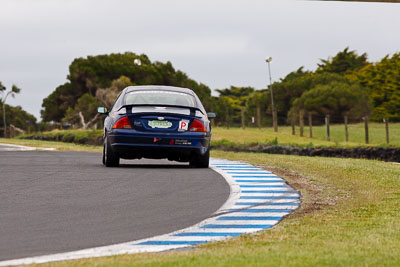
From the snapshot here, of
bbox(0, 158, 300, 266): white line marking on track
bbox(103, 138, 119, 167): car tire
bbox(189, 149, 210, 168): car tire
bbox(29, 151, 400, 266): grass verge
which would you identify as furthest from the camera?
bbox(189, 149, 210, 168): car tire

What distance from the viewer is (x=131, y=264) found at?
5.89 metres

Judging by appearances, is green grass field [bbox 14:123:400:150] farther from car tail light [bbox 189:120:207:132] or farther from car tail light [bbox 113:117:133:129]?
car tail light [bbox 113:117:133:129]

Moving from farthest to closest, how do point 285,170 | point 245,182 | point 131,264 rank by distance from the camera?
1. point 285,170
2. point 245,182
3. point 131,264

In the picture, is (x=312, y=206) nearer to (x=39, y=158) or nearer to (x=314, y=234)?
(x=314, y=234)

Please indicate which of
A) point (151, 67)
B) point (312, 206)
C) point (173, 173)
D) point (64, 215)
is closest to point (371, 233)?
point (312, 206)

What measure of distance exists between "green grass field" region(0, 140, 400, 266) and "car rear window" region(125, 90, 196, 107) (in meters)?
3.93

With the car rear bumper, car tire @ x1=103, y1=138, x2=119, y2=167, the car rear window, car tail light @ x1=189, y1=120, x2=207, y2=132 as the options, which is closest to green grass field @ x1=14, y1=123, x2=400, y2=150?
the car rear window

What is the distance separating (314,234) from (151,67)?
75796mm

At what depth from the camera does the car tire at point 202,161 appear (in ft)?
49.7

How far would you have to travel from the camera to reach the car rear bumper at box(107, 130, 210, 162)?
14.3 metres

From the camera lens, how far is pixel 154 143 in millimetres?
14289

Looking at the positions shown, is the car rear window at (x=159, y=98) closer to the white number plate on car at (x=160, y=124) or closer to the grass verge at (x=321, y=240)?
the white number plate on car at (x=160, y=124)

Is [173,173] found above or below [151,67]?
below

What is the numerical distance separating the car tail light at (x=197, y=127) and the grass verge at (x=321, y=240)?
9.81ft
